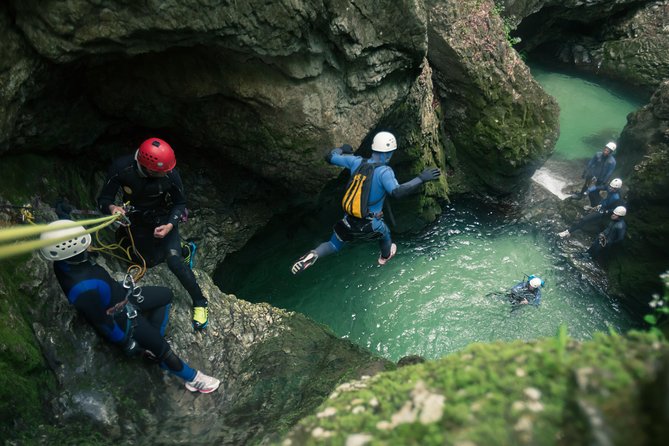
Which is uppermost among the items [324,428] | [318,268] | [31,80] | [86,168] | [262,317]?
[31,80]

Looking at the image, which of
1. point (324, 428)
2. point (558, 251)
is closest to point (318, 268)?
point (558, 251)

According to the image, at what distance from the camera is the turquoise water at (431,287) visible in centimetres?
884

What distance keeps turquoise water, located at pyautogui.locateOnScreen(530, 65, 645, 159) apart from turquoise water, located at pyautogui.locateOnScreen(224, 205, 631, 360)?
6106mm

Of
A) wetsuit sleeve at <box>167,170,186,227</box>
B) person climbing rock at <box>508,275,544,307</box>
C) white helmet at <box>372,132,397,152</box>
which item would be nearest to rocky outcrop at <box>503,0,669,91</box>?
person climbing rock at <box>508,275,544,307</box>

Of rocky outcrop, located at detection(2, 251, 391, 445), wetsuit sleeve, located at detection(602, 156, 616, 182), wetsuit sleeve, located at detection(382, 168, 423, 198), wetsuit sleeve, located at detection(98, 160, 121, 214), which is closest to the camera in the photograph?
rocky outcrop, located at detection(2, 251, 391, 445)

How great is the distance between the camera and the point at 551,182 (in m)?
14.0

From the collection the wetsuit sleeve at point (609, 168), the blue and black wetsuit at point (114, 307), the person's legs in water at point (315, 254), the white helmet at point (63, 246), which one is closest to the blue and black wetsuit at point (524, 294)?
the person's legs in water at point (315, 254)

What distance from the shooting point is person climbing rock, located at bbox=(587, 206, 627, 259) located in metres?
10.2

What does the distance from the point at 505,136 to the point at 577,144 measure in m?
6.32

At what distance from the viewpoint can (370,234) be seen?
7172mm

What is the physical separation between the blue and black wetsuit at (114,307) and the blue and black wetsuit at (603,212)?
10.7m

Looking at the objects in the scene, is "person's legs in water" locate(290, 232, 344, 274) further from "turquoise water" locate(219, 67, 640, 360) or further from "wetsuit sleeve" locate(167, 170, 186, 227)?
"turquoise water" locate(219, 67, 640, 360)

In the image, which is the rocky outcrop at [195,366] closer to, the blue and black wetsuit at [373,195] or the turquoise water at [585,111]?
the blue and black wetsuit at [373,195]

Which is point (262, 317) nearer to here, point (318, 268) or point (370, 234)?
point (370, 234)
